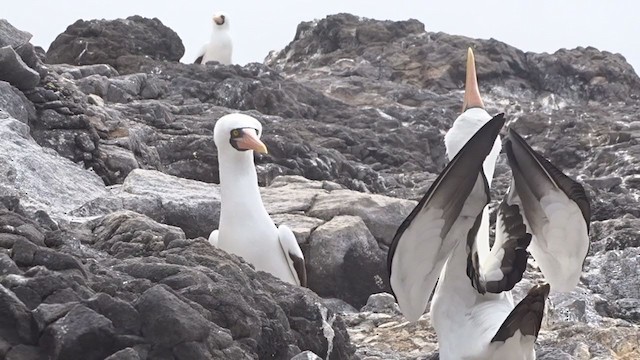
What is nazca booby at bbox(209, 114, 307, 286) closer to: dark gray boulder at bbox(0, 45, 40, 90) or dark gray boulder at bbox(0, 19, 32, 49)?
dark gray boulder at bbox(0, 45, 40, 90)

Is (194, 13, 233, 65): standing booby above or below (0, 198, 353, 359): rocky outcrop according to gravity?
above

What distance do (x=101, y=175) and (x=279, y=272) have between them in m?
3.16

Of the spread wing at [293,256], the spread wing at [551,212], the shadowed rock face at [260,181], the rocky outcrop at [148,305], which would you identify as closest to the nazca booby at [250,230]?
the spread wing at [293,256]

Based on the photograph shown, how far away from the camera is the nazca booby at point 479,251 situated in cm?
585

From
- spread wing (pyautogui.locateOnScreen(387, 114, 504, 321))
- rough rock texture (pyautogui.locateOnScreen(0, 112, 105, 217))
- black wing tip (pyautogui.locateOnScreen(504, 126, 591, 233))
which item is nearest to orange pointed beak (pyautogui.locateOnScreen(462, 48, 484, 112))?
black wing tip (pyautogui.locateOnScreen(504, 126, 591, 233))

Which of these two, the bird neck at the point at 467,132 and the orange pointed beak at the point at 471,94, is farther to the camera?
the orange pointed beak at the point at 471,94

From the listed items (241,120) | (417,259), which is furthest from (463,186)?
(241,120)

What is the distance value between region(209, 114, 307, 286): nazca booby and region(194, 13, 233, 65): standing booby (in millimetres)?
20124

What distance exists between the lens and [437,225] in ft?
19.6

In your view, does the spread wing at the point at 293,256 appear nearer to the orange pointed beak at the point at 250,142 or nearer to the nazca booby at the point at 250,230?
Result: the nazca booby at the point at 250,230

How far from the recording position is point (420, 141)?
22.5 m

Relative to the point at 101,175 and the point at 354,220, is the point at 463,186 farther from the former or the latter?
the point at 101,175

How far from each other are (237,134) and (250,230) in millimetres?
1085

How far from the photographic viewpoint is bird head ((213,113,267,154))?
10258mm
